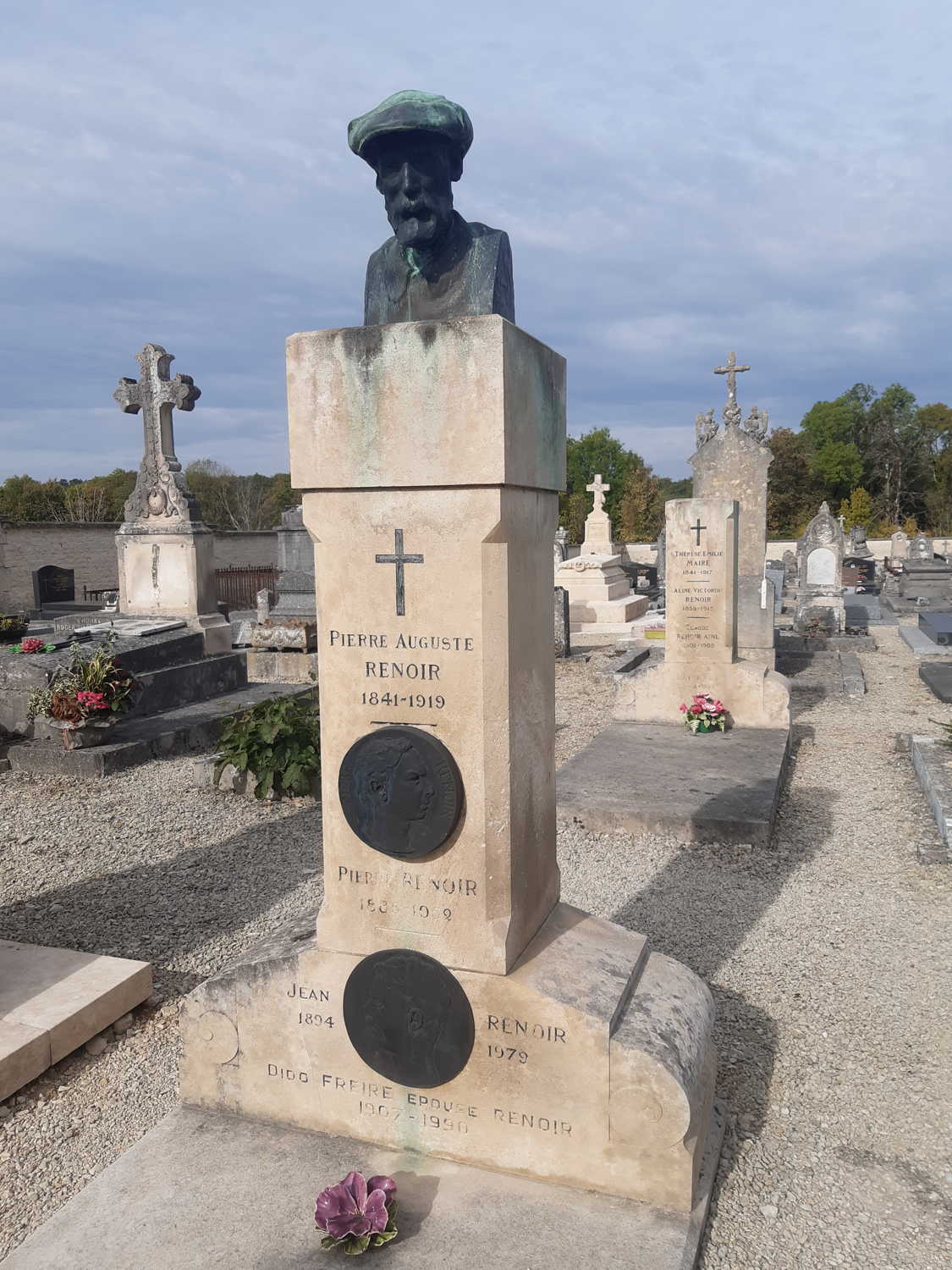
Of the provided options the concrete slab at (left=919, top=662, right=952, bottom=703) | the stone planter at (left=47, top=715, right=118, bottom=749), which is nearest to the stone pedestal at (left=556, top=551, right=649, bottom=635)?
the concrete slab at (left=919, top=662, right=952, bottom=703)

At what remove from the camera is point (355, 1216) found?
2.08 metres

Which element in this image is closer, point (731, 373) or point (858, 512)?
point (731, 373)

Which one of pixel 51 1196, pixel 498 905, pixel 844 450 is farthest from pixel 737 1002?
pixel 844 450

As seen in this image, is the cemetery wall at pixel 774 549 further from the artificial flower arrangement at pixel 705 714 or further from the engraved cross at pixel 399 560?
the engraved cross at pixel 399 560

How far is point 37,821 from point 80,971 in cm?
285

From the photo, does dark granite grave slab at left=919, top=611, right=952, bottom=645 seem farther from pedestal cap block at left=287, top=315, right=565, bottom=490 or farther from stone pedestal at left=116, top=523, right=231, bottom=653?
pedestal cap block at left=287, top=315, right=565, bottom=490

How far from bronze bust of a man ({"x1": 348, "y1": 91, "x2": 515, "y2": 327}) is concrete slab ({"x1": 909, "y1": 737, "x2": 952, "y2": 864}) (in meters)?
4.10

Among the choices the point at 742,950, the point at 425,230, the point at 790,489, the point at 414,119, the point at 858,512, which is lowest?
the point at 742,950

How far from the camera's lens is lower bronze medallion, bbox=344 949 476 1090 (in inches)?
96.2

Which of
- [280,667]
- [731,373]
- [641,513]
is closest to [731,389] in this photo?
[731,373]

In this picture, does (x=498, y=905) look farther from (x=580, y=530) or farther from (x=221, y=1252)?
(x=580, y=530)

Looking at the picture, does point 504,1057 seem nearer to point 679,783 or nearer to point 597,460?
point 679,783

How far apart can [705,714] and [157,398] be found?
24.0ft

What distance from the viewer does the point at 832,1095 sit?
2902mm
